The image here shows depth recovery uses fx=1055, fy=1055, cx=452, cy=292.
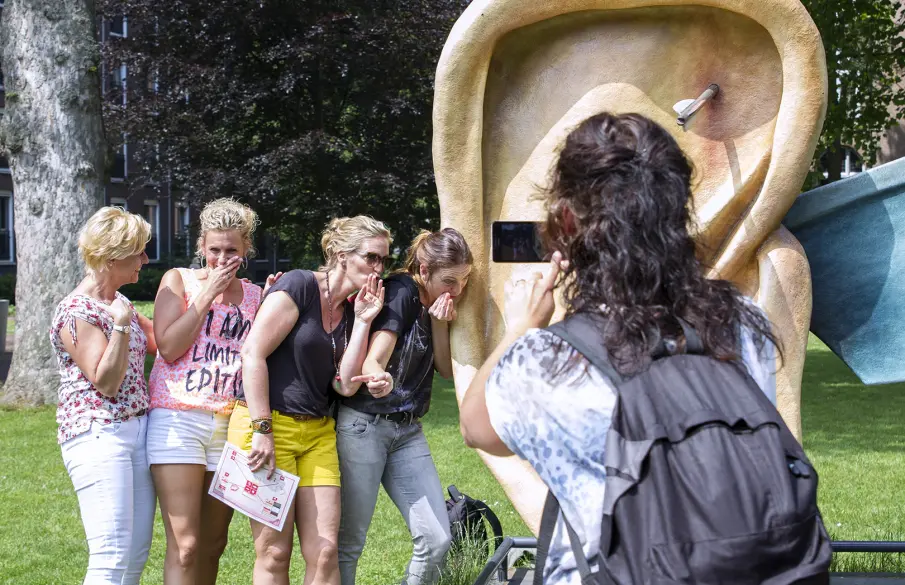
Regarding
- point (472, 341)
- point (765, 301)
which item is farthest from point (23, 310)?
point (765, 301)

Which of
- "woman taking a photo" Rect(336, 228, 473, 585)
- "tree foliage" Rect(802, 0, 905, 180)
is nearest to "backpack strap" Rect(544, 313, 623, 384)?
"woman taking a photo" Rect(336, 228, 473, 585)

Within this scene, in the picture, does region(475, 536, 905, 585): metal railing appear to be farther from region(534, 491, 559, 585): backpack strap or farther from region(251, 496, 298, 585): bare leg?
region(534, 491, 559, 585): backpack strap

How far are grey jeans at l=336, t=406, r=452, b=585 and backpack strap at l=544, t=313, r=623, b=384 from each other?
80.2 inches

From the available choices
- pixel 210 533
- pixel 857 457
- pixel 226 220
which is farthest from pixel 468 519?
pixel 857 457

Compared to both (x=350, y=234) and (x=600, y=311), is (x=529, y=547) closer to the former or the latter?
(x=350, y=234)

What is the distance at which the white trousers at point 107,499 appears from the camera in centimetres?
347

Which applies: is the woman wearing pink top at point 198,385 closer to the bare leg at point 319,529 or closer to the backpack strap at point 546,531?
the bare leg at point 319,529

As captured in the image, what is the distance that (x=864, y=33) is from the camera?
13719 millimetres

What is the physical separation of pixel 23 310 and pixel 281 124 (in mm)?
5825

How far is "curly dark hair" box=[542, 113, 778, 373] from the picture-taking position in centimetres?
182

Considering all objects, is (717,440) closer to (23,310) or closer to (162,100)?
(23,310)

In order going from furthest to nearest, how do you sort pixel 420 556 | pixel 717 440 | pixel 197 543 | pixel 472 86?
pixel 472 86
pixel 420 556
pixel 197 543
pixel 717 440

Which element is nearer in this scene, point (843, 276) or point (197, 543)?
point (197, 543)

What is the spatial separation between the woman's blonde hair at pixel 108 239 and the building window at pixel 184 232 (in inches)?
433
